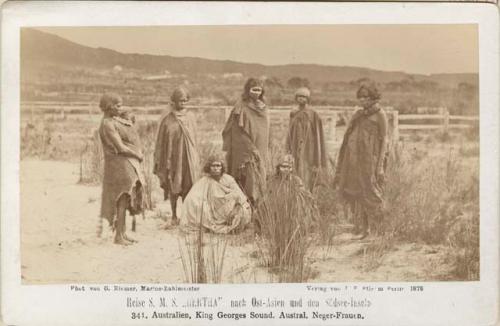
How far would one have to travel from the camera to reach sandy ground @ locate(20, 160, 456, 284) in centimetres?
331

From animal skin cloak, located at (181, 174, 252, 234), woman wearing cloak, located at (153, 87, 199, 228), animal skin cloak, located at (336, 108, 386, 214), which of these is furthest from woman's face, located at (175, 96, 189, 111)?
animal skin cloak, located at (336, 108, 386, 214)

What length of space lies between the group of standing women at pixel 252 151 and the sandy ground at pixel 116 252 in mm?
118

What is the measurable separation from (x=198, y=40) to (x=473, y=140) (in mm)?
1590

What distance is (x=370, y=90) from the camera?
3365 mm

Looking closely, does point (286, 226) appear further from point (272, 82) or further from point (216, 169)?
point (272, 82)

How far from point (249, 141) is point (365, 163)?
639mm

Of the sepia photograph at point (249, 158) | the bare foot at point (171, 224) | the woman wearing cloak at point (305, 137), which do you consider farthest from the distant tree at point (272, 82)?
the bare foot at point (171, 224)

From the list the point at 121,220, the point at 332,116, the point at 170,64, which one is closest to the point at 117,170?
the point at 121,220

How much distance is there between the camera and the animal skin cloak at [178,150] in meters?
3.36

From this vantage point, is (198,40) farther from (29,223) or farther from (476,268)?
(476,268)

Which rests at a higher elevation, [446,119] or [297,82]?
[297,82]

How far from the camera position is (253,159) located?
3348mm

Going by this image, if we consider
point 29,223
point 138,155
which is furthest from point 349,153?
point 29,223

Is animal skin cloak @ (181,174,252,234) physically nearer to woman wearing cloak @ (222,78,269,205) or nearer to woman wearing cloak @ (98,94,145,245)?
woman wearing cloak @ (222,78,269,205)
